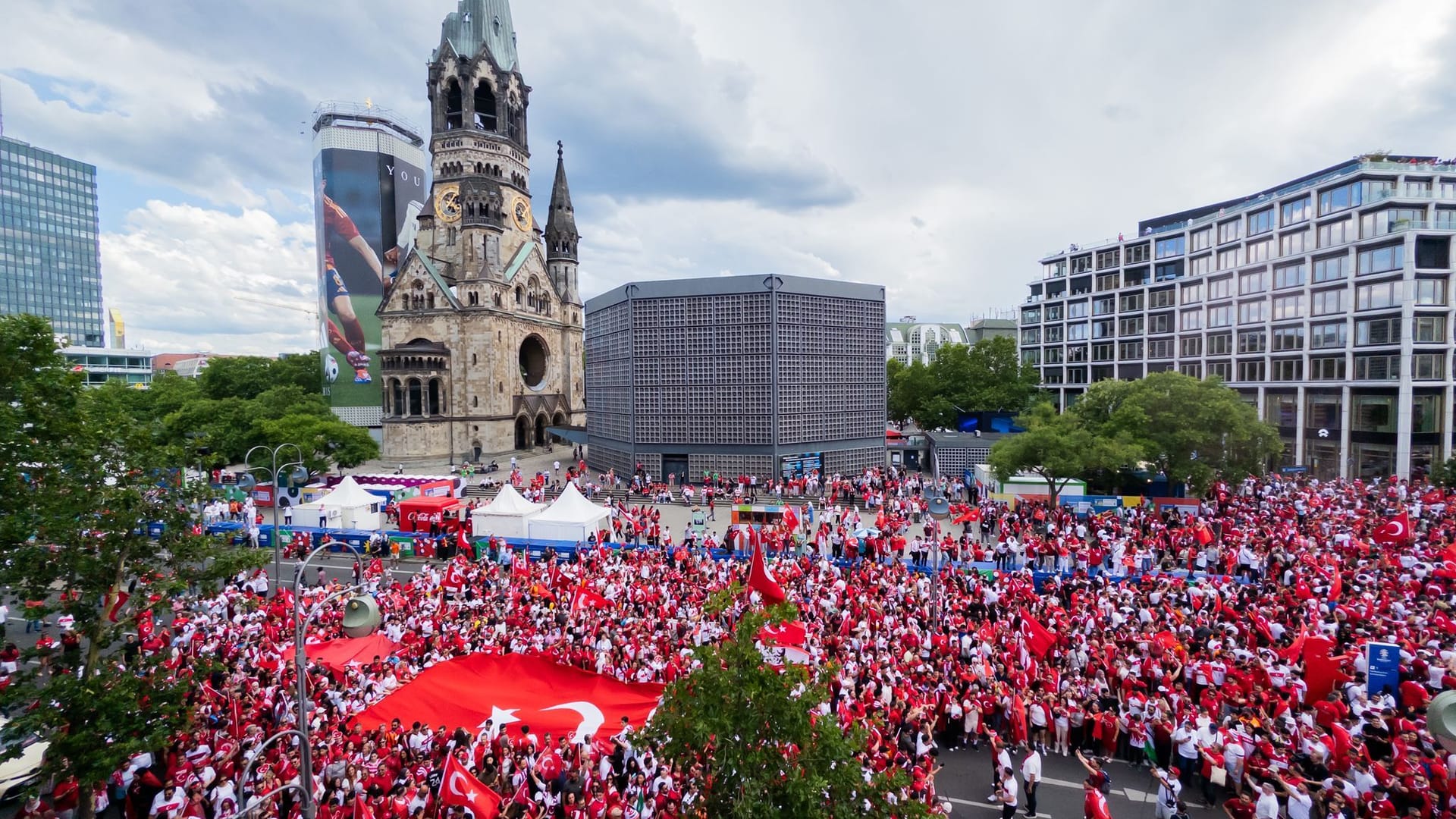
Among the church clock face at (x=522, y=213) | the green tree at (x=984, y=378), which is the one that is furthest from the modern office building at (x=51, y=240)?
the green tree at (x=984, y=378)

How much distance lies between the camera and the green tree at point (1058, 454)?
29.6 m

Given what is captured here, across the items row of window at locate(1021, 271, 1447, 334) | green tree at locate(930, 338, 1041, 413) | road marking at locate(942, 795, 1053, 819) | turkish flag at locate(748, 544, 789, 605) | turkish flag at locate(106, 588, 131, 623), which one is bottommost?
road marking at locate(942, 795, 1053, 819)

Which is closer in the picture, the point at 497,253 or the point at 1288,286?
the point at 1288,286

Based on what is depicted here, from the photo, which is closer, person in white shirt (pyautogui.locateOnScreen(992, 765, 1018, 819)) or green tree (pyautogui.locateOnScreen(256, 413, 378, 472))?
person in white shirt (pyautogui.locateOnScreen(992, 765, 1018, 819))

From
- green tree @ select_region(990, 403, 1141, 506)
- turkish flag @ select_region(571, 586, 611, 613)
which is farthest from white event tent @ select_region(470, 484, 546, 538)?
green tree @ select_region(990, 403, 1141, 506)

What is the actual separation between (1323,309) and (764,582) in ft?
176

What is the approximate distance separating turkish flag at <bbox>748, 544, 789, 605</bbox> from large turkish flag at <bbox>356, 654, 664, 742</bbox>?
10.4ft

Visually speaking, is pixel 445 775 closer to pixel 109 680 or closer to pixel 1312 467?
pixel 109 680

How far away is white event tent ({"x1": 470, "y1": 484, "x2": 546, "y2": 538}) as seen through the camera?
92.6 ft

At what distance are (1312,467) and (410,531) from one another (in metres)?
60.3

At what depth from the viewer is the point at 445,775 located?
10.1 m

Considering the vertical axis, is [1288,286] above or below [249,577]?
above

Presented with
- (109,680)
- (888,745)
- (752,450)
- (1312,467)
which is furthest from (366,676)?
(1312,467)

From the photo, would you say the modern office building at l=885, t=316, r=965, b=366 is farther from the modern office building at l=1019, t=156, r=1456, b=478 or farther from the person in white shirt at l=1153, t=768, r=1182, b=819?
the person in white shirt at l=1153, t=768, r=1182, b=819
